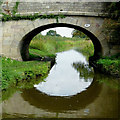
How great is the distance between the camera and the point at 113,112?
Result: 167 inches

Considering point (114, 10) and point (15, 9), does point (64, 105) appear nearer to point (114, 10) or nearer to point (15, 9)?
point (114, 10)

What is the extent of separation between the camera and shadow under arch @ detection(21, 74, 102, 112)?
467 centimetres

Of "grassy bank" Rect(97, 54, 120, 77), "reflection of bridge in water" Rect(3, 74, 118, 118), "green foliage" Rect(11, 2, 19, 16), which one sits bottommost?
"reflection of bridge in water" Rect(3, 74, 118, 118)

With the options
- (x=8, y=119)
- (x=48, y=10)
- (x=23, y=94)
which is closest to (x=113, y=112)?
(x=8, y=119)

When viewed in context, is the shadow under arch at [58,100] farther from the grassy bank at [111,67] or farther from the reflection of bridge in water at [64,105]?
the grassy bank at [111,67]

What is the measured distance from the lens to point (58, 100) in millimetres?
5199

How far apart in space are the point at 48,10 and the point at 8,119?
307 inches

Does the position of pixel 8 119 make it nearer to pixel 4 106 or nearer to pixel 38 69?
pixel 4 106

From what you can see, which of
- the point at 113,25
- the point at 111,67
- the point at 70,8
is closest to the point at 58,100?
the point at 111,67

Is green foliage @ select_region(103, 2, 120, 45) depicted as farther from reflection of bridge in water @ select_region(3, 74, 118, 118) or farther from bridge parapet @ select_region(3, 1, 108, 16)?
reflection of bridge in water @ select_region(3, 74, 118, 118)

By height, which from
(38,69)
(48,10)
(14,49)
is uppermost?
(48,10)

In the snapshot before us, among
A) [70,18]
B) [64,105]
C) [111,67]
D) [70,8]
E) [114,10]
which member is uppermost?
[70,8]

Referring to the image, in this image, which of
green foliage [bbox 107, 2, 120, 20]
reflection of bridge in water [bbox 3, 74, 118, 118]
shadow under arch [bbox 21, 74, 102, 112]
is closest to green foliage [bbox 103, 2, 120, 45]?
green foliage [bbox 107, 2, 120, 20]

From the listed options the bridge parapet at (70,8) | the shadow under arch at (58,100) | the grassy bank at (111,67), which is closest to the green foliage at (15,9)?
the bridge parapet at (70,8)
